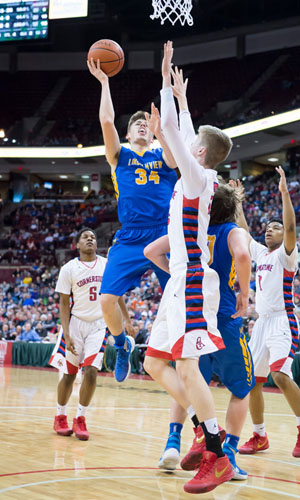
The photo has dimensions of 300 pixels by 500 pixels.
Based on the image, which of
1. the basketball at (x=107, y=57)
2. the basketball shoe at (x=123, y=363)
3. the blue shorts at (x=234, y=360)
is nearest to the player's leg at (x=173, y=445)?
the blue shorts at (x=234, y=360)

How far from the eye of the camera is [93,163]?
34.1 m

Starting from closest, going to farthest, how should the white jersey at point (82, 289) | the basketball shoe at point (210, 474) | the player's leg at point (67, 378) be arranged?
the basketball shoe at point (210, 474) → the player's leg at point (67, 378) → the white jersey at point (82, 289)

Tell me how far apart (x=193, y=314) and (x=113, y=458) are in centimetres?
201

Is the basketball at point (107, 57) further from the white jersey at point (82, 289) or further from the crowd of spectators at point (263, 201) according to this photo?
the crowd of spectators at point (263, 201)

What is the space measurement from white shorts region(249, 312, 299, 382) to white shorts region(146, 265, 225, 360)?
2.15 m

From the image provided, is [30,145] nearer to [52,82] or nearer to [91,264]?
[52,82]

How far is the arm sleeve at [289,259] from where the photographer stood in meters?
6.04

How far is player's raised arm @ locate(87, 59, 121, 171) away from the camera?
17.4ft

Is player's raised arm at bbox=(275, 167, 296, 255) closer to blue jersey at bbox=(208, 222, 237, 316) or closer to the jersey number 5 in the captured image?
blue jersey at bbox=(208, 222, 237, 316)

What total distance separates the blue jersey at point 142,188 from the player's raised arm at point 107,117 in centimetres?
10

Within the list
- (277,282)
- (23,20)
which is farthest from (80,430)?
(23,20)

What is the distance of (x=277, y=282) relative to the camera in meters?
6.16

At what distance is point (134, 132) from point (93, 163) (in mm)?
28784

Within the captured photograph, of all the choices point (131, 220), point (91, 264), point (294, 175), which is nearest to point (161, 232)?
point (131, 220)
